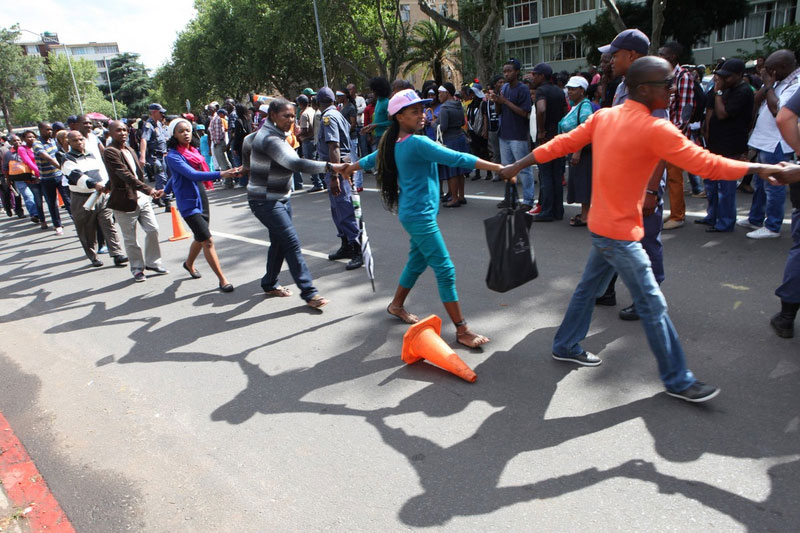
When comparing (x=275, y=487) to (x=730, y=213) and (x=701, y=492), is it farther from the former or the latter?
(x=730, y=213)

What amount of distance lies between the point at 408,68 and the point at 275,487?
40.1 meters

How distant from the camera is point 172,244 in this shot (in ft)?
28.8

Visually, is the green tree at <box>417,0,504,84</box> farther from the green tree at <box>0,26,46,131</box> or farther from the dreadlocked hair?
the green tree at <box>0,26,46,131</box>

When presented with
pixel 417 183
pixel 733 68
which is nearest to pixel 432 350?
pixel 417 183

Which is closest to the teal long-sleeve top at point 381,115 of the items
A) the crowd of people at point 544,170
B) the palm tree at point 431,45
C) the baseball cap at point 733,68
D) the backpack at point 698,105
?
the crowd of people at point 544,170

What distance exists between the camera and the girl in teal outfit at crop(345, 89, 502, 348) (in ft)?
13.0

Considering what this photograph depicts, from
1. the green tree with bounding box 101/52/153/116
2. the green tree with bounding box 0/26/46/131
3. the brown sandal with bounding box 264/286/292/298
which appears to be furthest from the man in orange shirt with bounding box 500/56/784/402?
the green tree with bounding box 101/52/153/116

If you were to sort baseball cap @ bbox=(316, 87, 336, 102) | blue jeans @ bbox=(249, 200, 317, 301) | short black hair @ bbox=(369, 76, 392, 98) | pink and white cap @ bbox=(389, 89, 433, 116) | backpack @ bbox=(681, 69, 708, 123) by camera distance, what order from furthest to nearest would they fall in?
short black hair @ bbox=(369, 76, 392, 98) < baseball cap @ bbox=(316, 87, 336, 102) < backpack @ bbox=(681, 69, 708, 123) < blue jeans @ bbox=(249, 200, 317, 301) < pink and white cap @ bbox=(389, 89, 433, 116)

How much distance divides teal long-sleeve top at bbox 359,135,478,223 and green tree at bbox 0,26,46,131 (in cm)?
6800

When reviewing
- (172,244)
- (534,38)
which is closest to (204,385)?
(172,244)

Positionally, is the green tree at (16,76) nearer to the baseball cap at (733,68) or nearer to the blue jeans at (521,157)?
the blue jeans at (521,157)

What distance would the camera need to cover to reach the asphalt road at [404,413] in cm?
269

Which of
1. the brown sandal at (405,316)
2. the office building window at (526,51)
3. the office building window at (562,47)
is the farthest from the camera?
the office building window at (526,51)

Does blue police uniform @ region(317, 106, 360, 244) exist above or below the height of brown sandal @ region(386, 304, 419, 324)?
above
